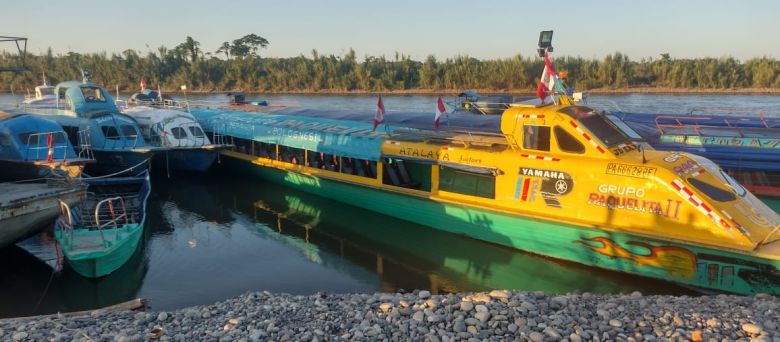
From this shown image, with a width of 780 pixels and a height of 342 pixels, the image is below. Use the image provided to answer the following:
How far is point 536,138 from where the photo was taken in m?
11.7

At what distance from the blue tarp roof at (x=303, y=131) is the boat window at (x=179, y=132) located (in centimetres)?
143

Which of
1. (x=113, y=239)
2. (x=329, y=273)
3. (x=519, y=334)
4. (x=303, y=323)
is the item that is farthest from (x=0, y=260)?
(x=519, y=334)

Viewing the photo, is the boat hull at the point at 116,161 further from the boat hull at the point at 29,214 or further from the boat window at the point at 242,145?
the boat hull at the point at 29,214

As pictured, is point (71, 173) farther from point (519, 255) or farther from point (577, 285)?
point (577, 285)

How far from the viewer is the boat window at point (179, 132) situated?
20.9m

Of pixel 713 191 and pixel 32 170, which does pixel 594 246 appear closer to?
Result: pixel 713 191

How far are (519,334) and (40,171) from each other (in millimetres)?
15366

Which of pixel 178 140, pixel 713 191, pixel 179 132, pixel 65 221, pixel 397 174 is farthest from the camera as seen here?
pixel 179 132

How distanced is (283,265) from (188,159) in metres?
10.9

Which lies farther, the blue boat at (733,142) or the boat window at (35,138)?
the boat window at (35,138)

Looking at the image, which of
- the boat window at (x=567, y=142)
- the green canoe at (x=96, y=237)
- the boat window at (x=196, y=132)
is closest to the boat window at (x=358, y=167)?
the boat window at (x=567, y=142)

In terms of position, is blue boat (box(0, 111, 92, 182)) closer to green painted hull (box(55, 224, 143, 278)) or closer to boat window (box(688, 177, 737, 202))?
green painted hull (box(55, 224, 143, 278))

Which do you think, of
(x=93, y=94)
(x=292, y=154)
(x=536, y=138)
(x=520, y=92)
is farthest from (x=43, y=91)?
(x=520, y=92)

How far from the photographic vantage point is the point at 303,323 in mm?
7660
